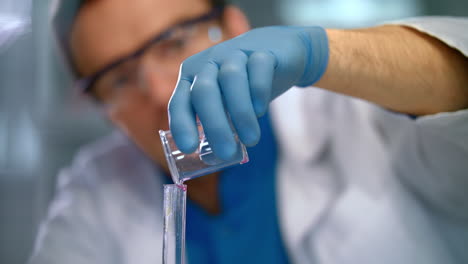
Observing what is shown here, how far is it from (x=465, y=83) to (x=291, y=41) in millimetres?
285

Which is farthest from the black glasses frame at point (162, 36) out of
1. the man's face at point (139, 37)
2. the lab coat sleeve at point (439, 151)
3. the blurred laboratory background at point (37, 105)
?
the lab coat sleeve at point (439, 151)

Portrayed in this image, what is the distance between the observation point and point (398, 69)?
1.79 ft

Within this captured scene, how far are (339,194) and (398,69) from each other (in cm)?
32

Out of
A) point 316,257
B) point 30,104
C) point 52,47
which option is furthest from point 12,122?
point 316,257

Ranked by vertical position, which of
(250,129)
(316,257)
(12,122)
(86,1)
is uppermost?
(86,1)

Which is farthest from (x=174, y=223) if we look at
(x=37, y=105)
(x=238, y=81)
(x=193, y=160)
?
(x=37, y=105)

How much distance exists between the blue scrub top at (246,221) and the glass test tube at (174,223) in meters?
0.36

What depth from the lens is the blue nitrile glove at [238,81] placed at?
0.44 m

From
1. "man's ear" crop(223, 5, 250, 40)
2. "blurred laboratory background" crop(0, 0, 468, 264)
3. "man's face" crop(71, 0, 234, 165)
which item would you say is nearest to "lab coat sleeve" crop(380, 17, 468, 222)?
"man's ear" crop(223, 5, 250, 40)

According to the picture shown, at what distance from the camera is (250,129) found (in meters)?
0.45

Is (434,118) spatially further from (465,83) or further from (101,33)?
(101,33)

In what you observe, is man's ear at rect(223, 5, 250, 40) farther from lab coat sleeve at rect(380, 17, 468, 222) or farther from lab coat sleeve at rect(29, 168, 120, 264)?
lab coat sleeve at rect(29, 168, 120, 264)

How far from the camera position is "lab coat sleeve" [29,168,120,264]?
849 millimetres

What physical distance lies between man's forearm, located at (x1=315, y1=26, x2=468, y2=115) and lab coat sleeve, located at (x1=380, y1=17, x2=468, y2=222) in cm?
3
